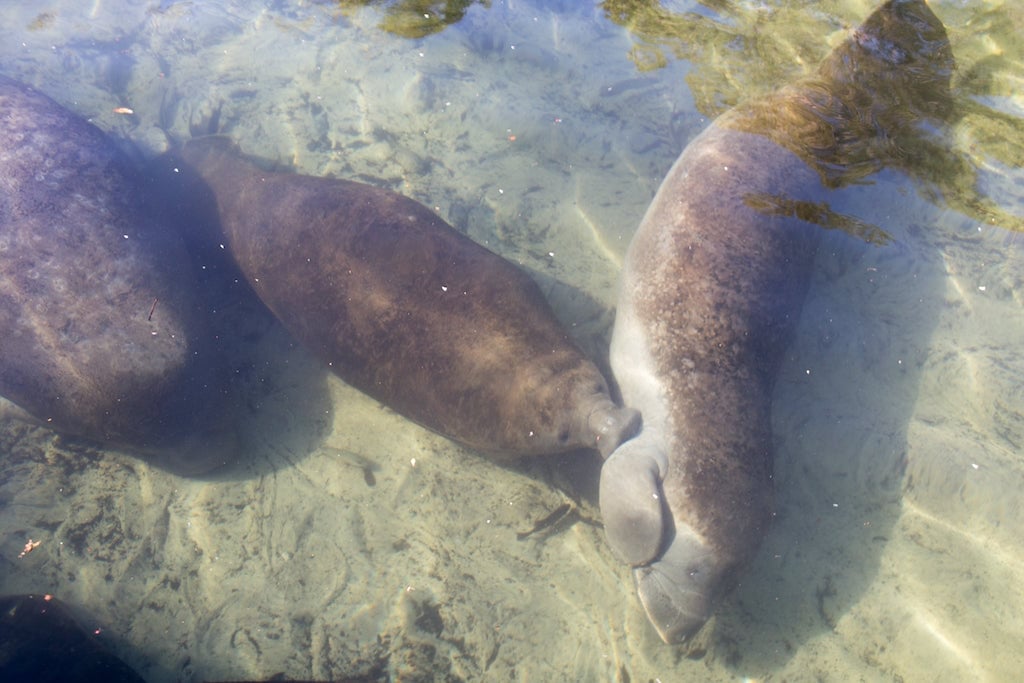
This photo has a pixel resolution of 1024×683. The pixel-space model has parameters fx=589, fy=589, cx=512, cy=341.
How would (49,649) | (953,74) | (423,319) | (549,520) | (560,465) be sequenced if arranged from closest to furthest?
(49,649)
(423,319)
(549,520)
(560,465)
(953,74)

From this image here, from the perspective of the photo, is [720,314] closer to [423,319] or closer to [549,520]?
[549,520]

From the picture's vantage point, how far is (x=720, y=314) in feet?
14.9

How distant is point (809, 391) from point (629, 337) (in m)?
1.73

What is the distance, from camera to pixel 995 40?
292 inches

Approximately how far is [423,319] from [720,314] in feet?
7.49

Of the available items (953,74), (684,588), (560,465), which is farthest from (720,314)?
(953,74)

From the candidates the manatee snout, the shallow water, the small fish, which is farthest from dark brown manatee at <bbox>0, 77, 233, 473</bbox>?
the manatee snout

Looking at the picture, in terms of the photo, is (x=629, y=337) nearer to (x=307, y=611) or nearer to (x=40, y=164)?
(x=307, y=611)

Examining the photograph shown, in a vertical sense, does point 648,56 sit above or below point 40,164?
above

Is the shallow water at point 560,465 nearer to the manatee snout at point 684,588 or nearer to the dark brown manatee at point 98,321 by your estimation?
the manatee snout at point 684,588

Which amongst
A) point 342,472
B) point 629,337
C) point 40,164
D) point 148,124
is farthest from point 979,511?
point 148,124

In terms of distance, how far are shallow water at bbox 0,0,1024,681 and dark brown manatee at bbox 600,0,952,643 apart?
18.2 inches

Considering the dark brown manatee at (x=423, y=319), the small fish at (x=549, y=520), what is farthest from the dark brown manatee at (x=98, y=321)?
the small fish at (x=549, y=520)

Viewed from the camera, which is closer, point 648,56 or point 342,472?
point 342,472
